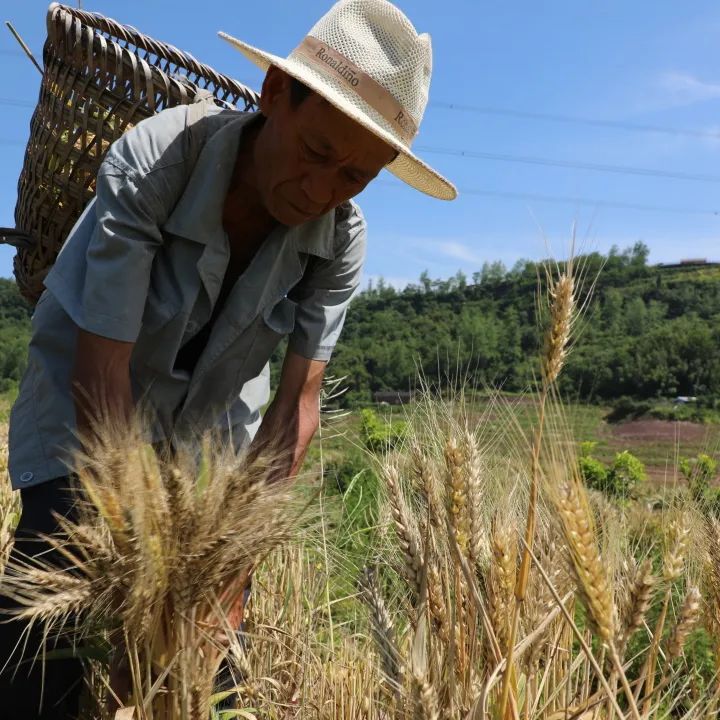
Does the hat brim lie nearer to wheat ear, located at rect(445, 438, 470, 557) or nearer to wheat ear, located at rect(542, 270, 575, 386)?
wheat ear, located at rect(542, 270, 575, 386)

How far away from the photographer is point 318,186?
1.62m

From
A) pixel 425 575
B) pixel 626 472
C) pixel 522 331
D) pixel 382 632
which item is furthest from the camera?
pixel 522 331

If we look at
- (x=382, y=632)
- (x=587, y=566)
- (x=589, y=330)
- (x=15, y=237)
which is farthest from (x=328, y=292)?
(x=589, y=330)

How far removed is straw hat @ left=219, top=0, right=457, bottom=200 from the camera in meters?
1.60

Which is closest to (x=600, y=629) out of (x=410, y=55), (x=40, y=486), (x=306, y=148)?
(x=306, y=148)

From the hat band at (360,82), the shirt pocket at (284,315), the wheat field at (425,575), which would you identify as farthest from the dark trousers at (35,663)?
the hat band at (360,82)

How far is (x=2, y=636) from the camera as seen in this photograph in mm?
1699

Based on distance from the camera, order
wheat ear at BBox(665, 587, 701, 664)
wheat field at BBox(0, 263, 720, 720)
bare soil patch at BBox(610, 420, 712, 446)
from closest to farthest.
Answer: wheat field at BBox(0, 263, 720, 720), wheat ear at BBox(665, 587, 701, 664), bare soil patch at BBox(610, 420, 712, 446)

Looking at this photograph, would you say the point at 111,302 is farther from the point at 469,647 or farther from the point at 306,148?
the point at 469,647

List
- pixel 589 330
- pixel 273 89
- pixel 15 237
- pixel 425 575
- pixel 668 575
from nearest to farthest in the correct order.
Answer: pixel 425 575 < pixel 668 575 < pixel 273 89 < pixel 15 237 < pixel 589 330

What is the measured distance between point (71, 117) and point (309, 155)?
3.23 ft

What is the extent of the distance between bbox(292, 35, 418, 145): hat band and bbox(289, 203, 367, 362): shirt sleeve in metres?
0.43

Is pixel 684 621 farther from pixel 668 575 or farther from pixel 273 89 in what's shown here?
pixel 273 89

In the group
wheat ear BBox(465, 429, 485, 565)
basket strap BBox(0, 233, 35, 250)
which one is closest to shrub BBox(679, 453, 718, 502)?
wheat ear BBox(465, 429, 485, 565)
